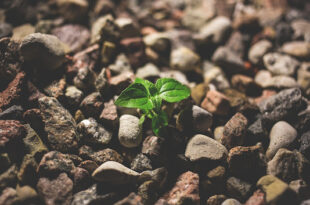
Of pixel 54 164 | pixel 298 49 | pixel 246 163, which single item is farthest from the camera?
pixel 298 49

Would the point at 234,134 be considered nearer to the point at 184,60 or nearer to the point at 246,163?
the point at 246,163

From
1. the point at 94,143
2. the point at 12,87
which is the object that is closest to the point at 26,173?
the point at 94,143

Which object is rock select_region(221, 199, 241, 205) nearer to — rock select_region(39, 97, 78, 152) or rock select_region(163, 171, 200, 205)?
rock select_region(163, 171, 200, 205)

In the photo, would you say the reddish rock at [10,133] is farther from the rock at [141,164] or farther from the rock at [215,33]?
the rock at [215,33]

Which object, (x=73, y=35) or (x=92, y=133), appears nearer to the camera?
(x=92, y=133)

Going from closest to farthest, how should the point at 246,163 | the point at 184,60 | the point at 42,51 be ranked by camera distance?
the point at 246,163 < the point at 42,51 < the point at 184,60

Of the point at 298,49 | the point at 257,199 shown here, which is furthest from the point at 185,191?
the point at 298,49

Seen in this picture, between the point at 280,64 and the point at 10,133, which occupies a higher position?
the point at 280,64

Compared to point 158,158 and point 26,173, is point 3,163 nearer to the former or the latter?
point 26,173
